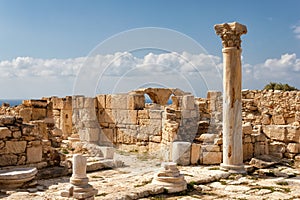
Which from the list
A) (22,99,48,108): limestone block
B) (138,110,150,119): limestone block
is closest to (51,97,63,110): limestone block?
(22,99,48,108): limestone block

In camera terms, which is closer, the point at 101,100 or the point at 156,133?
the point at 156,133

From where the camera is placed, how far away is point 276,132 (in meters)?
11.9

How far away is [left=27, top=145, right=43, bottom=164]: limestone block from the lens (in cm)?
869

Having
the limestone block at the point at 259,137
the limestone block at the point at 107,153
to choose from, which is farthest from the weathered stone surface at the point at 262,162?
the limestone block at the point at 107,153

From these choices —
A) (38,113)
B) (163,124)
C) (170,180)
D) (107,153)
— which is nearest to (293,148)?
(163,124)

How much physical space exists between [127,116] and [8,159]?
6.39 m

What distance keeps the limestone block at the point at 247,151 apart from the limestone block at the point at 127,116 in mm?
4657

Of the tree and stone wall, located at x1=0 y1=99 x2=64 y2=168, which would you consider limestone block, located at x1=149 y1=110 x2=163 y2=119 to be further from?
the tree

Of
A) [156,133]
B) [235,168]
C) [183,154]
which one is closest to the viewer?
[235,168]

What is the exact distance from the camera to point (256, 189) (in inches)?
305

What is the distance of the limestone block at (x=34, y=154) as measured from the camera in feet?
28.5

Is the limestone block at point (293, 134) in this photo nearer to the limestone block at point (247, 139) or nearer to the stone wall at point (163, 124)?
the stone wall at point (163, 124)

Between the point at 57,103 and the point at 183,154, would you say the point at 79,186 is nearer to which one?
the point at 183,154

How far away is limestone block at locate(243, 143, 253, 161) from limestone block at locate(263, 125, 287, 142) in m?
1.25
